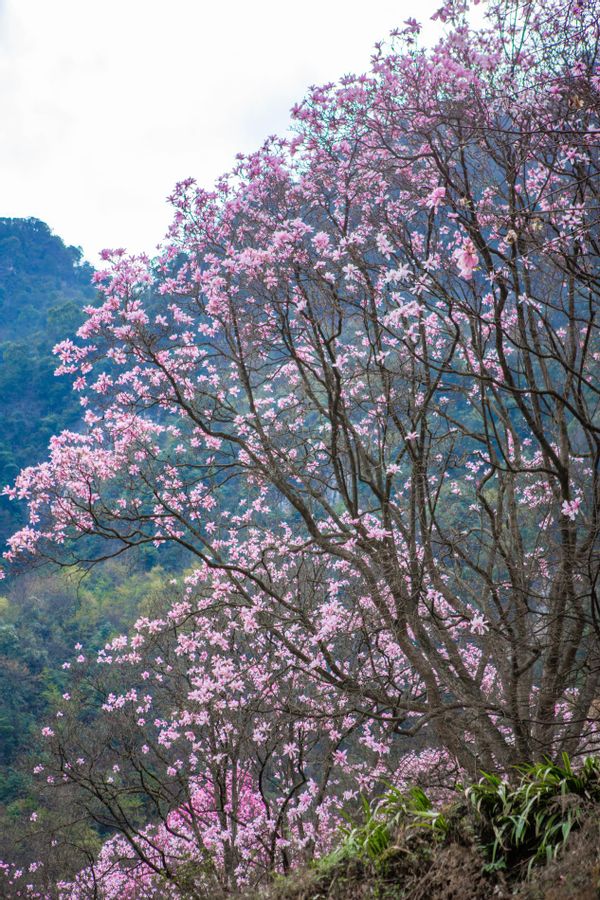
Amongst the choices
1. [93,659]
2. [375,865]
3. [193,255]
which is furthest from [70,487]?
[93,659]

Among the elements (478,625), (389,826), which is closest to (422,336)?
(478,625)

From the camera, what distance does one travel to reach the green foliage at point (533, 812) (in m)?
2.69

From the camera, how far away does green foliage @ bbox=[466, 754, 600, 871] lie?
2691mm

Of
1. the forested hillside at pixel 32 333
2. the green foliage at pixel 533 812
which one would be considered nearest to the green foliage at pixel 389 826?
the green foliage at pixel 533 812

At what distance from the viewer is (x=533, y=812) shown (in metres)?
2.85

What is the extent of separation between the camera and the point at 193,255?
23.9 ft

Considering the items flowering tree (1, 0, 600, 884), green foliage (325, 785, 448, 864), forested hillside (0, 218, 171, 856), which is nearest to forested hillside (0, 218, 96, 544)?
forested hillside (0, 218, 171, 856)

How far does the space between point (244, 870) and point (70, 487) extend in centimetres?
516

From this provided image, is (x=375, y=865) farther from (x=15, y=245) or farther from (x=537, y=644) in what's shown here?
(x=15, y=245)

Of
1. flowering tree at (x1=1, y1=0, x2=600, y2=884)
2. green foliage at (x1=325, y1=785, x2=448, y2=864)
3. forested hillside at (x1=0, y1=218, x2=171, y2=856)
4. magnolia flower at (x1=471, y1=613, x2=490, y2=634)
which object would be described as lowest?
green foliage at (x1=325, y1=785, x2=448, y2=864)

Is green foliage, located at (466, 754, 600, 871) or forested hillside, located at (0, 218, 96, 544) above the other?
forested hillside, located at (0, 218, 96, 544)

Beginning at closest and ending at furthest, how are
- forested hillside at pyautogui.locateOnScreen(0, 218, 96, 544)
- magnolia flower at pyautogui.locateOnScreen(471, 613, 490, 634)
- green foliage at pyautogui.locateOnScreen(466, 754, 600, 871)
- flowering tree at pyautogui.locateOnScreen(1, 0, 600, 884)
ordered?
green foliage at pyautogui.locateOnScreen(466, 754, 600, 871)
magnolia flower at pyautogui.locateOnScreen(471, 613, 490, 634)
flowering tree at pyautogui.locateOnScreen(1, 0, 600, 884)
forested hillside at pyautogui.locateOnScreen(0, 218, 96, 544)

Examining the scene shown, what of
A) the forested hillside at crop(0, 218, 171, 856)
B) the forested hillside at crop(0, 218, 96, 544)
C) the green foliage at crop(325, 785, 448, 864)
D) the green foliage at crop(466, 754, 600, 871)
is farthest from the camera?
the forested hillside at crop(0, 218, 96, 544)

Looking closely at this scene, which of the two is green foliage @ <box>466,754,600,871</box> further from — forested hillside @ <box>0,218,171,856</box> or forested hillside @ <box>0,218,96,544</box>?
forested hillside @ <box>0,218,96,544</box>
